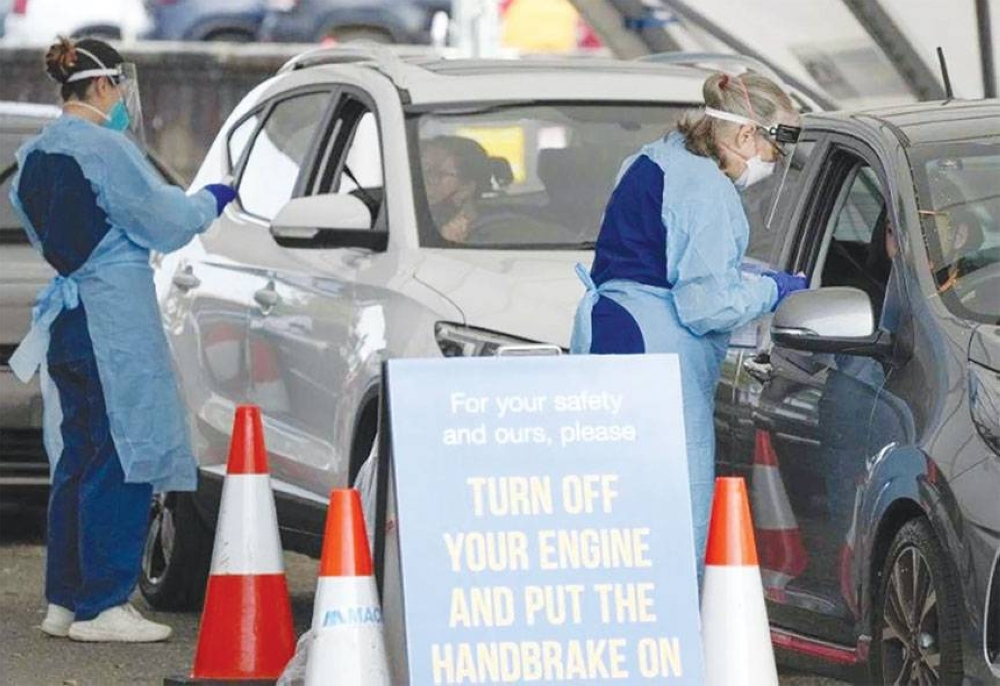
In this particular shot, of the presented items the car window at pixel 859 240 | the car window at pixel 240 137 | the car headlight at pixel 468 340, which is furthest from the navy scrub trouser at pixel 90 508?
the car window at pixel 859 240

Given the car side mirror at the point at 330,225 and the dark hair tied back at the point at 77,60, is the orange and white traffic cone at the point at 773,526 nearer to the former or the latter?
the car side mirror at the point at 330,225

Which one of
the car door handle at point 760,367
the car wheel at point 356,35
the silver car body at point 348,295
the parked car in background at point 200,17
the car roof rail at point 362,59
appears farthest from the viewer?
the parked car in background at point 200,17

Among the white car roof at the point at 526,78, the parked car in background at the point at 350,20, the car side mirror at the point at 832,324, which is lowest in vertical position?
the car side mirror at the point at 832,324

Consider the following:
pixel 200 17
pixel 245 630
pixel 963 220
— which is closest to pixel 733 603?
pixel 963 220

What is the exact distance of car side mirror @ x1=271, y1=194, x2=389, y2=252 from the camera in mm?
9859

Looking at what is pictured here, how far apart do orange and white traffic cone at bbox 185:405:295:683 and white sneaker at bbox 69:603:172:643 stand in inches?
58.5

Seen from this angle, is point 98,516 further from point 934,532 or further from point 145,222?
point 934,532

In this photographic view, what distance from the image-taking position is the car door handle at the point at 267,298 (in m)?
10.5

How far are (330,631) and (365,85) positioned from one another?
4065 millimetres

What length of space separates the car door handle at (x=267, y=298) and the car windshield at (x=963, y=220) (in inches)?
123

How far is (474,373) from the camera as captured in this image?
6824 mm

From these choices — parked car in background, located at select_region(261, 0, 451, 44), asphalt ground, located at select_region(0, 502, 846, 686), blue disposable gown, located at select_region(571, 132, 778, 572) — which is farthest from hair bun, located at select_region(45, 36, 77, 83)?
parked car in background, located at select_region(261, 0, 451, 44)

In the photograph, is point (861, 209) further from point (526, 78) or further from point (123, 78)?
point (123, 78)

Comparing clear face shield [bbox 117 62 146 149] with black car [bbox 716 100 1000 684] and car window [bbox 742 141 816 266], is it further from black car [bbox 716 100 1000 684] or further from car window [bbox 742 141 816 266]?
black car [bbox 716 100 1000 684]
